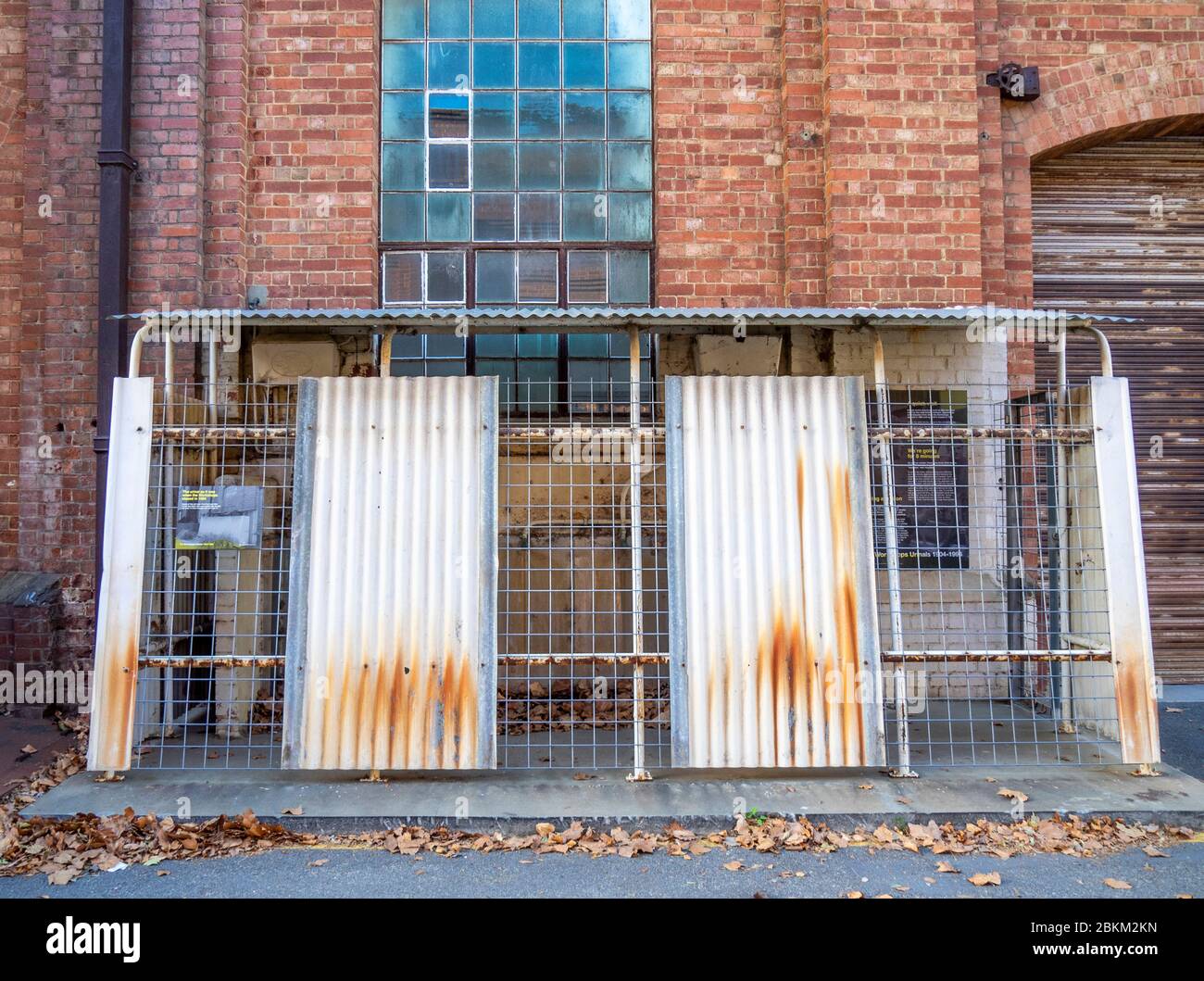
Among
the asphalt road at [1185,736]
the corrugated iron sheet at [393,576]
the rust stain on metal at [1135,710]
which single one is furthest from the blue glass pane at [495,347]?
the asphalt road at [1185,736]

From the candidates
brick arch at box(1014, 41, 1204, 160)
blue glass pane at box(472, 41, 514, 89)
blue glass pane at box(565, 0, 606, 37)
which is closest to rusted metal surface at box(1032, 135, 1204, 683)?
brick arch at box(1014, 41, 1204, 160)

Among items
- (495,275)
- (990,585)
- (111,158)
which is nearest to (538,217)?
(495,275)

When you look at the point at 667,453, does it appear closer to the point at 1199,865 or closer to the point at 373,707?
the point at 373,707

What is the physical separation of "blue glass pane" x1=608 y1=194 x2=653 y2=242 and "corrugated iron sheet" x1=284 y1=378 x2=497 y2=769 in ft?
9.94

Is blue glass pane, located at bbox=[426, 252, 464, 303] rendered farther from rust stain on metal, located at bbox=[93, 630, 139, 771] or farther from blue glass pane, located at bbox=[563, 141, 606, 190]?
rust stain on metal, located at bbox=[93, 630, 139, 771]

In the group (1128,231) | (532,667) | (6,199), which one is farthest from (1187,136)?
(6,199)

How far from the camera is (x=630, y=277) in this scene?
26.6ft

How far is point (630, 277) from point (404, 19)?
3.29 m

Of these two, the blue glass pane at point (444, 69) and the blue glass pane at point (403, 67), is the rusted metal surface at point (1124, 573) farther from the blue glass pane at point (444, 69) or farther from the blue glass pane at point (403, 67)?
the blue glass pane at point (403, 67)

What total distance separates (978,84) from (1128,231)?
7.48 ft

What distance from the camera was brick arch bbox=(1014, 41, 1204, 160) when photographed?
8.15m

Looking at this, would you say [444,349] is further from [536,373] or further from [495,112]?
[495,112]

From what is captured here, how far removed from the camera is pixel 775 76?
8039mm

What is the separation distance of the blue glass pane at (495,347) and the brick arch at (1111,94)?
525cm
